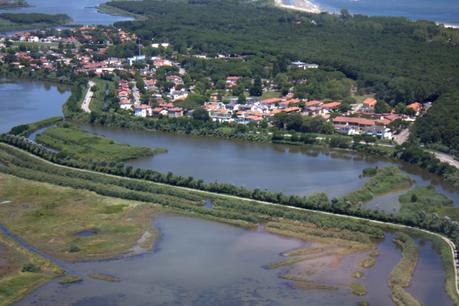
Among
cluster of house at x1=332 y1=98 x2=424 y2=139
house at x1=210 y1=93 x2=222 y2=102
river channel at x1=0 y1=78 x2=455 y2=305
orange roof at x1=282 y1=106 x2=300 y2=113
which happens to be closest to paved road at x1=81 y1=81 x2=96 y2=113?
house at x1=210 y1=93 x2=222 y2=102

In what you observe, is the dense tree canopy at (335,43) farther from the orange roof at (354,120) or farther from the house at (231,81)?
the orange roof at (354,120)

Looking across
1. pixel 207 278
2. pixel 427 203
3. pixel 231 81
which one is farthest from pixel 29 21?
pixel 207 278

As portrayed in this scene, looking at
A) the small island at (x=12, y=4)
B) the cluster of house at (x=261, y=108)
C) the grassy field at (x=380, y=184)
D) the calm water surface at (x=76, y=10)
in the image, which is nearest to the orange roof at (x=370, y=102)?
the cluster of house at (x=261, y=108)

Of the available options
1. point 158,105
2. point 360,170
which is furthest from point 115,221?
point 158,105

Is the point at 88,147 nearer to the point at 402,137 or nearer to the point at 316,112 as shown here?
the point at 316,112

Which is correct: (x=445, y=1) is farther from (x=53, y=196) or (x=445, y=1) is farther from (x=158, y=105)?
(x=53, y=196)
